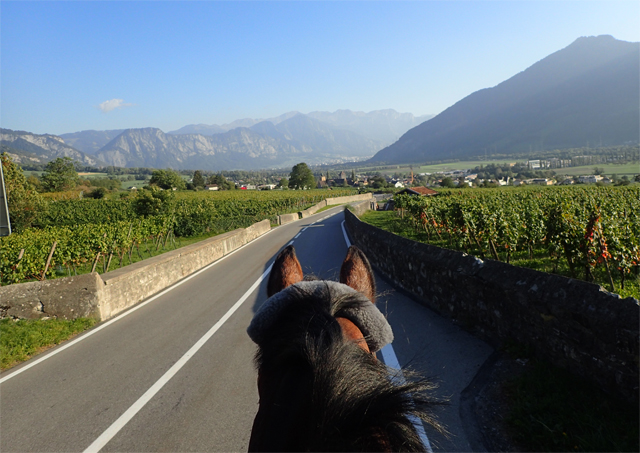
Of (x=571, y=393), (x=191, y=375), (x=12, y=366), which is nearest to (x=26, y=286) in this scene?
Answer: (x=12, y=366)

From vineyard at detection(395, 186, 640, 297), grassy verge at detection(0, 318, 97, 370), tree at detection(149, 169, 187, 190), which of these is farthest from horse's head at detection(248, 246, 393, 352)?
tree at detection(149, 169, 187, 190)

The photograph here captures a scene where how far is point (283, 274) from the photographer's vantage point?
7.64 feet

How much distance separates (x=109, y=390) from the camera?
510cm

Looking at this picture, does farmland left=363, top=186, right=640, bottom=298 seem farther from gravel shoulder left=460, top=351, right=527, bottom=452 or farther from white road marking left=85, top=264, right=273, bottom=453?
white road marking left=85, top=264, right=273, bottom=453

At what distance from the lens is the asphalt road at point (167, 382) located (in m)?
3.89

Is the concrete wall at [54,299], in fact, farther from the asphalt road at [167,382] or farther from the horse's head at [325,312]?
the horse's head at [325,312]

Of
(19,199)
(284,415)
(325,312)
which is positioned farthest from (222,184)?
(284,415)

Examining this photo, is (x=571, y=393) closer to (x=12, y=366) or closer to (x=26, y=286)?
(x=12, y=366)

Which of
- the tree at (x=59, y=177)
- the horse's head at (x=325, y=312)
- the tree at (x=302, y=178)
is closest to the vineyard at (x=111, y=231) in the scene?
the horse's head at (x=325, y=312)

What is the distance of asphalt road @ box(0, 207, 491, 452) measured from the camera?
12.8 ft

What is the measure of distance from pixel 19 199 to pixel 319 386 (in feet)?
151

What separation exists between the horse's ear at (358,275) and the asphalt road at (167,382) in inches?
9.5

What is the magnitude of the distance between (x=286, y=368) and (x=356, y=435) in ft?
1.30

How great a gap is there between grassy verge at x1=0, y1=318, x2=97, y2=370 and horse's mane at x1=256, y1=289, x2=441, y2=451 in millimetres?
7121
